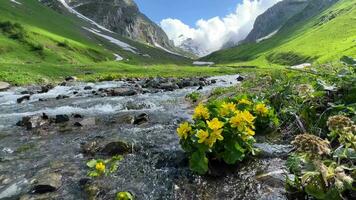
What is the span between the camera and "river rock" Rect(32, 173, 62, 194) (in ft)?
30.0

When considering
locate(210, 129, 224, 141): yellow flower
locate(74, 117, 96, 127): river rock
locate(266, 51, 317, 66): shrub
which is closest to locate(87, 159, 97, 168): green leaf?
locate(210, 129, 224, 141): yellow flower

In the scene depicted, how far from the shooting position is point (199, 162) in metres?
8.43

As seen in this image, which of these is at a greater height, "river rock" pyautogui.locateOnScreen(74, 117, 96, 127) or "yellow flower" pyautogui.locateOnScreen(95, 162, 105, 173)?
"yellow flower" pyautogui.locateOnScreen(95, 162, 105, 173)

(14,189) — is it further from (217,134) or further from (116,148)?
(217,134)

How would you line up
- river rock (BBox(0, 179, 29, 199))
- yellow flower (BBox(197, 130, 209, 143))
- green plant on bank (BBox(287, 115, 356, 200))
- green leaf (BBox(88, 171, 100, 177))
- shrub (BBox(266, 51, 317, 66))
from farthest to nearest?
shrub (BBox(266, 51, 317, 66))
green leaf (BBox(88, 171, 100, 177))
river rock (BBox(0, 179, 29, 199))
yellow flower (BBox(197, 130, 209, 143))
green plant on bank (BBox(287, 115, 356, 200))

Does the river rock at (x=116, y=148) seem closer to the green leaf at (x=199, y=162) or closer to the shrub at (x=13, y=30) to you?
the green leaf at (x=199, y=162)

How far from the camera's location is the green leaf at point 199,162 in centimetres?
841

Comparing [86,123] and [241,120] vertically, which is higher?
[241,120]

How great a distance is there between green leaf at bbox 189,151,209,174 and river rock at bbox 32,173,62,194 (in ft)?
11.0

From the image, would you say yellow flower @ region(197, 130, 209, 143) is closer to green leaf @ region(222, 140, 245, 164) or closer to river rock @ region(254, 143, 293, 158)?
green leaf @ region(222, 140, 245, 164)

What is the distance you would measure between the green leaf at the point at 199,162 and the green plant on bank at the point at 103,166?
2563mm

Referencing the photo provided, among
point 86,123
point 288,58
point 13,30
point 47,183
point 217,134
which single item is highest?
point 217,134

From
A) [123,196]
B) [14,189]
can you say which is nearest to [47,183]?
[14,189]

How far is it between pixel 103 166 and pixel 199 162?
110 inches
